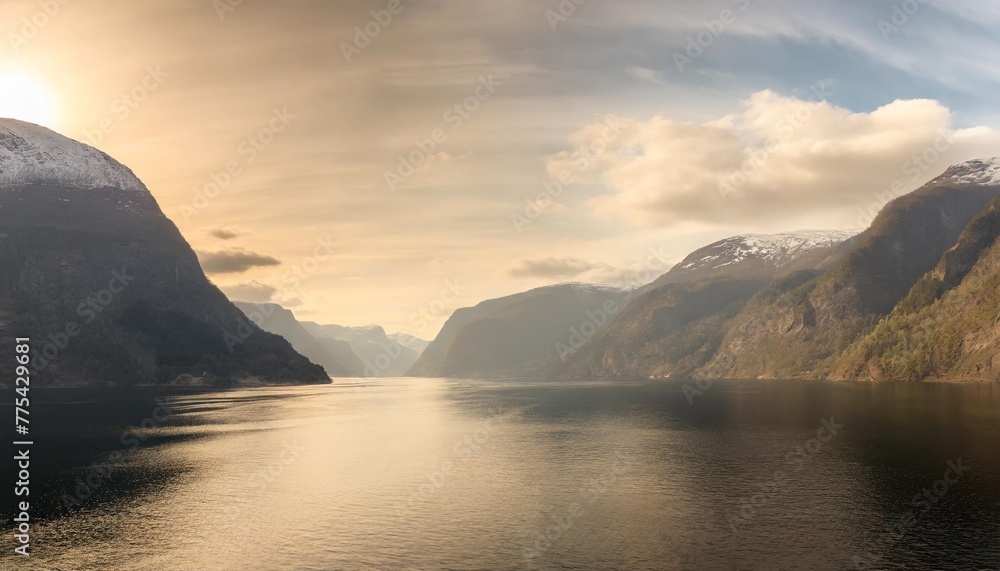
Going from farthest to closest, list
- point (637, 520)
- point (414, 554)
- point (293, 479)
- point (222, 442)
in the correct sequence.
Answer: point (222, 442) < point (293, 479) < point (637, 520) < point (414, 554)

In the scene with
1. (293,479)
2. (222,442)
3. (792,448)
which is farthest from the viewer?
(222,442)

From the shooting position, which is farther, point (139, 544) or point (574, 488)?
point (574, 488)

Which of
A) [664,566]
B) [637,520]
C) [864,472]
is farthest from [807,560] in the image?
[864,472]

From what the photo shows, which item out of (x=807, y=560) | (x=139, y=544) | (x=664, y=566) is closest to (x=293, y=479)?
(x=139, y=544)

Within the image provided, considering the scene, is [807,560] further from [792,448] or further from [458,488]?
[792,448]

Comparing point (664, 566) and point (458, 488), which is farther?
point (458, 488)

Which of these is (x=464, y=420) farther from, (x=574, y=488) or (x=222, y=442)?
(x=574, y=488)
